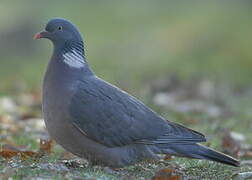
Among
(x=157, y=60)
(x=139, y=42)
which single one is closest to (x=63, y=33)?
(x=157, y=60)

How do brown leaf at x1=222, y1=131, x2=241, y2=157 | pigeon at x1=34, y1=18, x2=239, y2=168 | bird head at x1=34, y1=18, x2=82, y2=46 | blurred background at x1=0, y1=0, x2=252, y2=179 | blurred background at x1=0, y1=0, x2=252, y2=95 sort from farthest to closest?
blurred background at x1=0, y1=0, x2=252, y2=95
blurred background at x1=0, y1=0, x2=252, y2=179
brown leaf at x1=222, y1=131, x2=241, y2=157
bird head at x1=34, y1=18, x2=82, y2=46
pigeon at x1=34, y1=18, x2=239, y2=168

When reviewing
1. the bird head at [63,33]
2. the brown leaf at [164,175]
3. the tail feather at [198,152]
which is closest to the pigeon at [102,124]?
the tail feather at [198,152]

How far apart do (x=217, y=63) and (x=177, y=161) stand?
10.8m

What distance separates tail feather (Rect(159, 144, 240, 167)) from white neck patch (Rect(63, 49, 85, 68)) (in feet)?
3.72

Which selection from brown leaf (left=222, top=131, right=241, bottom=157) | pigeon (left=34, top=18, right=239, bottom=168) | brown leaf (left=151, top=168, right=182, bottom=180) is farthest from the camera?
brown leaf (left=222, top=131, right=241, bottom=157)

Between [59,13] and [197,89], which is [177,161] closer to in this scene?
[197,89]

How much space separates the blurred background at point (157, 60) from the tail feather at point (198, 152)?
0.19m

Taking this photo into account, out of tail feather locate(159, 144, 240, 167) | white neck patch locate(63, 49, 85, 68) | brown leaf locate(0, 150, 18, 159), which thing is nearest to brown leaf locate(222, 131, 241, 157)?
tail feather locate(159, 144, 240, 167)

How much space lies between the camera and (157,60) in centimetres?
1939

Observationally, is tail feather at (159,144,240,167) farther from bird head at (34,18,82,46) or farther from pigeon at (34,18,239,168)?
bird head at (34,18,82,46)

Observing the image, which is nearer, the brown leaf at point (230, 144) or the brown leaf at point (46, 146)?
the brown leaf at point (46, 146)

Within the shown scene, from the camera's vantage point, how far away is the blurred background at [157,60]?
36.1 feet

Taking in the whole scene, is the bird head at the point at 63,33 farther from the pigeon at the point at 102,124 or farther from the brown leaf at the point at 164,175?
the brown leaf at the point at 164,175

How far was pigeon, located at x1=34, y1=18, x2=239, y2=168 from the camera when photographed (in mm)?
7344
